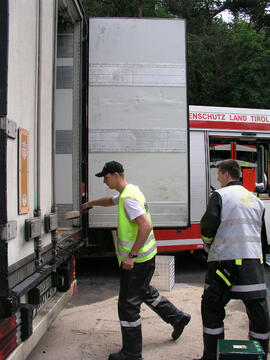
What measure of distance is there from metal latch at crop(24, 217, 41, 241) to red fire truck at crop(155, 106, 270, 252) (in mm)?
3531

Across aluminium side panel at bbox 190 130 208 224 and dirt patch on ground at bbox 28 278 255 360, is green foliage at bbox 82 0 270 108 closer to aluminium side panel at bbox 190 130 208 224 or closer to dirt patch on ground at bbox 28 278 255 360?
aluminium side panel at bbox 190 130 208 224

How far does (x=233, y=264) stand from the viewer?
3084 millimetres

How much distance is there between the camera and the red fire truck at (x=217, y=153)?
6.25 meters

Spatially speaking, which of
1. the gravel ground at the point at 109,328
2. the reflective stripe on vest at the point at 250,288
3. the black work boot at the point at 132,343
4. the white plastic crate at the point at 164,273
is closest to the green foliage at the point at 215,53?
the white plastic crate at the point at 164,273

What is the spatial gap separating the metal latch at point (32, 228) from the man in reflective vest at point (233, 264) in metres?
1.37

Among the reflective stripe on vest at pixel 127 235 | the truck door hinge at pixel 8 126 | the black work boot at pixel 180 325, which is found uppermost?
the truck door hinge at pixel 8 126

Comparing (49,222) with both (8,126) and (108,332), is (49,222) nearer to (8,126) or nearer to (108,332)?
(8,126)

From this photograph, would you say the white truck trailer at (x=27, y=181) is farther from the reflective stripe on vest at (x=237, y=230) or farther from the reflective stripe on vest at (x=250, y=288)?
the reflective stripe on vest at (x=250, y=288)

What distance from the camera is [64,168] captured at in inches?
176

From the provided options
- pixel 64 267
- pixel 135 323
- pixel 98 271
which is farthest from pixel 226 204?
pixel 98 271

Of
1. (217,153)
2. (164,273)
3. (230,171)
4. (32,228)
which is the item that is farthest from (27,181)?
(217,153)

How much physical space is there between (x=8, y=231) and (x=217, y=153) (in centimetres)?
499

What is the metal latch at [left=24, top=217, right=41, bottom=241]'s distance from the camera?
2.53m

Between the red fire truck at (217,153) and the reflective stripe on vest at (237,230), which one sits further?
the red fire truck at (217,153)
